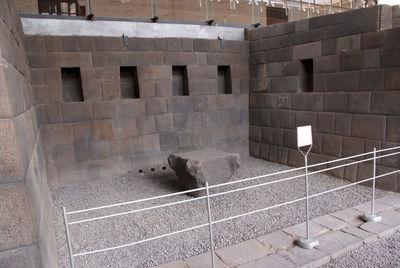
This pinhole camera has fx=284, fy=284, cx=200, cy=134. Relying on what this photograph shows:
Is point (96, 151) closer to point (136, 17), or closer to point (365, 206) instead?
point (136, 17)

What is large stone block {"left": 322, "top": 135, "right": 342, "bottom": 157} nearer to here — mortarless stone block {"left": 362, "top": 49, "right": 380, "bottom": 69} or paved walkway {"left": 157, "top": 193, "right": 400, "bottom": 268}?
mortarless stone block {"left": 362, "top": 49, "right": 380, "bottom": 69}

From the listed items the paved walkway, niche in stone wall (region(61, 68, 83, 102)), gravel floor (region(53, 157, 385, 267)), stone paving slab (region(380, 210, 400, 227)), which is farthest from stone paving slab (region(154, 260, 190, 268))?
niche in stone wall (region(61, 68, 83, 102))

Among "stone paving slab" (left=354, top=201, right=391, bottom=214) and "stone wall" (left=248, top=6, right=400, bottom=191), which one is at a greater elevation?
"stone wall" (left=248, top=6, right=400, bottom=191)

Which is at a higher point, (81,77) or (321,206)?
(81,77)

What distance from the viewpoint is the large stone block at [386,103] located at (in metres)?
3.66

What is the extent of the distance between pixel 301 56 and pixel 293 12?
183 centimetres

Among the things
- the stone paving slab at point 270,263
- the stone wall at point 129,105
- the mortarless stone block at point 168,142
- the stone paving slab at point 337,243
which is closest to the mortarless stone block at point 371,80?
the stone paving slab at point 337,243


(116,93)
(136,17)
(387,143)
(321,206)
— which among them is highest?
(136,17)

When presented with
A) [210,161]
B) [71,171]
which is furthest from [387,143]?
[71,171]

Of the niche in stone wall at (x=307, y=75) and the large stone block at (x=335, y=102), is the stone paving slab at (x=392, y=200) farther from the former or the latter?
the niche in stone wall at (x=307, y=75)

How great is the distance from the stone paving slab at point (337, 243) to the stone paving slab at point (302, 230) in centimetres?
6

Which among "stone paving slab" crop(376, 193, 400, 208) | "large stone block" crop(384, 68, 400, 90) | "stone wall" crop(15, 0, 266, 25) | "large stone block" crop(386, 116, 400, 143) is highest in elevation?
"stone wall" crop(15, 0, 266, 25)

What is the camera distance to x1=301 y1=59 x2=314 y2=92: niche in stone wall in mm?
4940

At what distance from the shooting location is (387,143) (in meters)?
3.80
